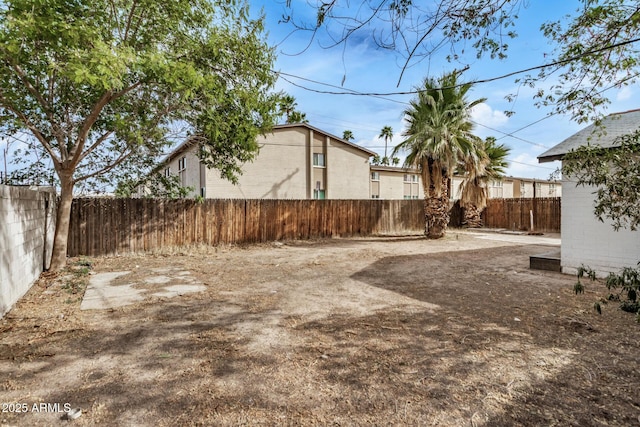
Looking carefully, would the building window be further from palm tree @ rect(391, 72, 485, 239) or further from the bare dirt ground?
the bare dirt ground

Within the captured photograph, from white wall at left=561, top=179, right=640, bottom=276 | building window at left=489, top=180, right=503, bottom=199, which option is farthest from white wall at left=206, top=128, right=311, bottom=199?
building window at left=489, top=180, right=503, bottom=199

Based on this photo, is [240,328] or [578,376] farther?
[240,328]

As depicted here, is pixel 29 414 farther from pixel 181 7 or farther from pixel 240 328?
pixel 181 7

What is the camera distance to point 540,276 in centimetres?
677

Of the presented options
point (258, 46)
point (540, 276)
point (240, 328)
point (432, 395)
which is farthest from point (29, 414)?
point (540, 276)

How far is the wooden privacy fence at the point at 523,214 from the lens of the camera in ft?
55.9

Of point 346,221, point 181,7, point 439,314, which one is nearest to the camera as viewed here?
point 439,314

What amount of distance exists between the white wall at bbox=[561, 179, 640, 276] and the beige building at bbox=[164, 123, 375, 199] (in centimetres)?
1235

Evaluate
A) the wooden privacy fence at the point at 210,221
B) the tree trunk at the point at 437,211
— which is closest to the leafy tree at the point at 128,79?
the wooden privacy fence at the point at 210,221

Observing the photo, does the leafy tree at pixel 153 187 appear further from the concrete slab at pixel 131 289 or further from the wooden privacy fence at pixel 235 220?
the concrete slab at pixel 131 289

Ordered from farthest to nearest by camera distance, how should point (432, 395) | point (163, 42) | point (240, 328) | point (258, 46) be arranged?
point (258, 46) < point (163, 42) < point (240, 328) < point (432, 395)

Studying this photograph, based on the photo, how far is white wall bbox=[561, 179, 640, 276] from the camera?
5.90m

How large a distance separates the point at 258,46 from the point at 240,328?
6410 millimetres

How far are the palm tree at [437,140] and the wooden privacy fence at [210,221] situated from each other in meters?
3.11
